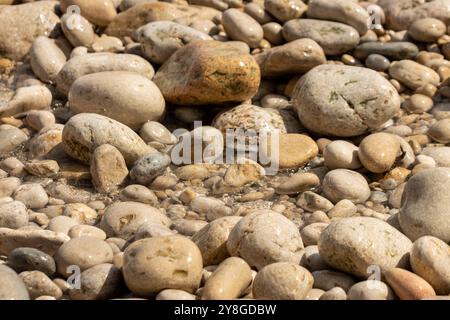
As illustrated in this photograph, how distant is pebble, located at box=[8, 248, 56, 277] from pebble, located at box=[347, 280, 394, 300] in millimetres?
1665

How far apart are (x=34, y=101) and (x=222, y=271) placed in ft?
10.9

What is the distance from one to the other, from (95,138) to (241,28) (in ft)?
7.20

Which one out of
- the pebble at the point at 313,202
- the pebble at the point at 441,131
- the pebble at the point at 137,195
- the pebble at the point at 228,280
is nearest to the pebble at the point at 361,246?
the pebble at the point at 228,280

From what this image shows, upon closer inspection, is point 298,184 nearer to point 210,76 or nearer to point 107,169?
point 210,76

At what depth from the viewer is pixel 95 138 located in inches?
→ 237

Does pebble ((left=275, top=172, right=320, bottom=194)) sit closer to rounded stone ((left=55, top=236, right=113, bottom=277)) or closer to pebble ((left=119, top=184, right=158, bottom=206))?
pebble ((left=119, top=184, right=158, bottom=206))

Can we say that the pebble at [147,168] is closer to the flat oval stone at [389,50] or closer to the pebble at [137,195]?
the pebble at [137,195]

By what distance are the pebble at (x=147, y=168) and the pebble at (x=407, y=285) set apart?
7.25 ft

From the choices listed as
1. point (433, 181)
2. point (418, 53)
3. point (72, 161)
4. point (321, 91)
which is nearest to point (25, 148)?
point (72, 161)

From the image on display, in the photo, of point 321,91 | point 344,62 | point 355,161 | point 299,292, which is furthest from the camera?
point 344,62

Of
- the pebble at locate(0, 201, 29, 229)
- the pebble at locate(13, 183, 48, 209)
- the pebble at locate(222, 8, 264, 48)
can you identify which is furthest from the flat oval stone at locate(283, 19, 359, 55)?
the pebble at locate(0, 201, 29, 229)

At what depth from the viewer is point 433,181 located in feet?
16.1

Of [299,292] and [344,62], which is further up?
[299,292]

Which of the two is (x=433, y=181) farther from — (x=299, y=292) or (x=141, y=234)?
(x=141, y=234)
